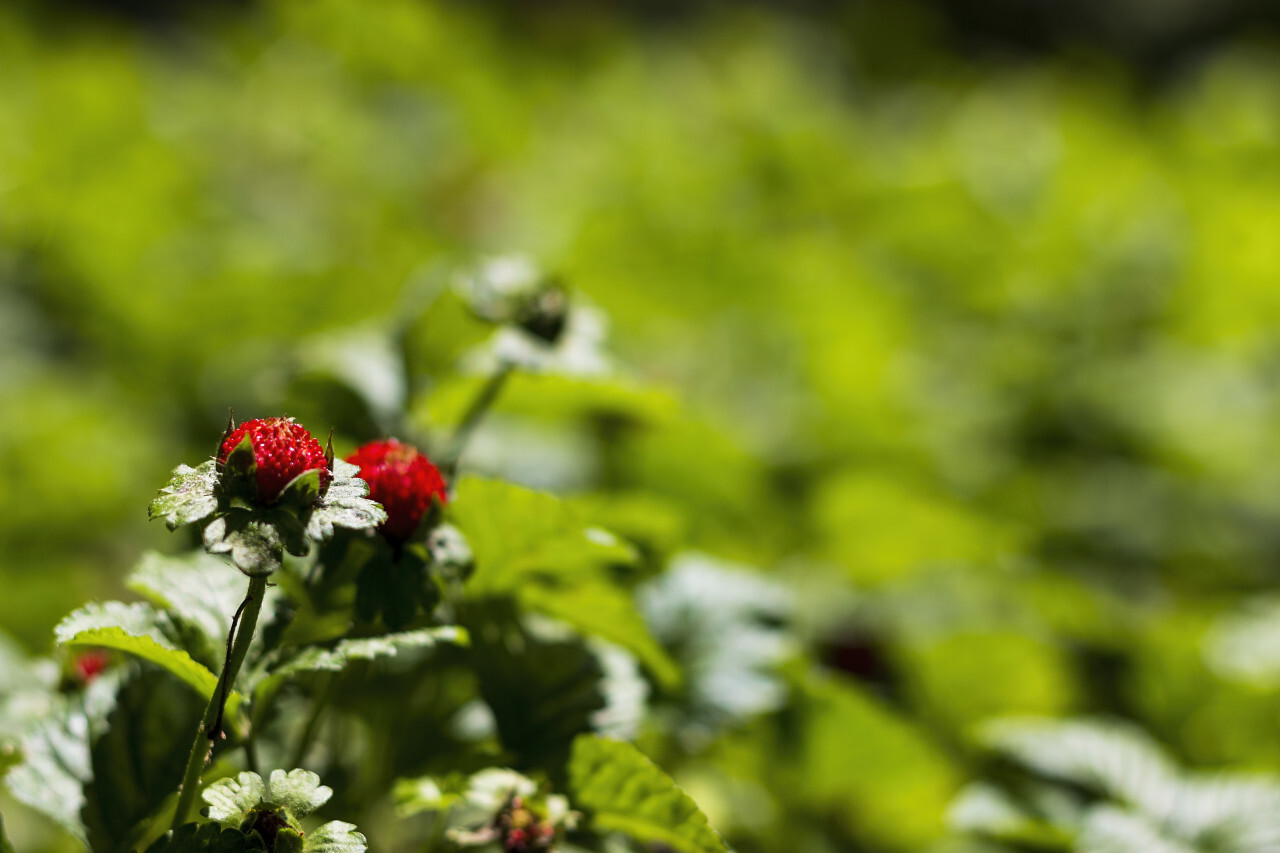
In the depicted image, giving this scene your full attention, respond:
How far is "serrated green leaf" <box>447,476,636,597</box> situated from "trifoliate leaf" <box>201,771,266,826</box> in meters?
0.18

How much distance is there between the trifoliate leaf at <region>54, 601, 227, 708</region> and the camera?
0.50 metres

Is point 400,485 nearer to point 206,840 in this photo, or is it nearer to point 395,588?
point 395,588

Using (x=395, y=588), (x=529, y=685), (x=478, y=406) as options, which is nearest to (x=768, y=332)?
(x=478, y=406)

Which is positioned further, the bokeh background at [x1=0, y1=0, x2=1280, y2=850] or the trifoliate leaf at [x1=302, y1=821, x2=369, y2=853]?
the bokeh background at [x1=0, y1=0, x2=1280, y2=850]

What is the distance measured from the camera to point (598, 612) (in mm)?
657

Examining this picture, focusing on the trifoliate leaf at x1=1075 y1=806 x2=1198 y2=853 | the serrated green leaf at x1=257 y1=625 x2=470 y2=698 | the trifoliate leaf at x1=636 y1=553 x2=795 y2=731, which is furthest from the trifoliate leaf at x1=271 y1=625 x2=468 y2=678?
the trifoliate leaf at x1=1075 y1=806 x2=1198 y2=853

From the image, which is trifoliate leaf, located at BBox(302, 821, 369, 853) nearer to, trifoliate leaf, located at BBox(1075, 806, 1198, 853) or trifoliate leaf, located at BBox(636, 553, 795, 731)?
trifoliate leaf, located at BBox(636, 553, 795, 731)

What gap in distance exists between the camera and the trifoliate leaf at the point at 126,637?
50 centimetres

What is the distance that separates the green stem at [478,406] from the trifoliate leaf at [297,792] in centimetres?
23

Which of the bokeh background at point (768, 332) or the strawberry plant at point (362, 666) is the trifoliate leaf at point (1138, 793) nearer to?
the bokeh background at point (768, 332)

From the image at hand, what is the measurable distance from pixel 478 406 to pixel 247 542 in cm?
32

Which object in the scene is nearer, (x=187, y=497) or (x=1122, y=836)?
(x=187, y=497)

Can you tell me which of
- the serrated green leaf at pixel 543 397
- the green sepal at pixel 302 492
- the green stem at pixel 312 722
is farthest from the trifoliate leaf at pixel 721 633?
the green sepal at pixel 302 492

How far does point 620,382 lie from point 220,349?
0.84m
